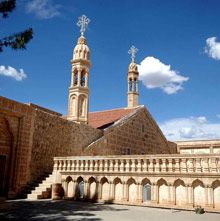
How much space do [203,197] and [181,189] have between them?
93cm

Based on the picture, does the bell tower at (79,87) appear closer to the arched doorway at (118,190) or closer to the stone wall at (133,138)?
the stone wall at (133,138)

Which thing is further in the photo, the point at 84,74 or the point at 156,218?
the point at 84,74

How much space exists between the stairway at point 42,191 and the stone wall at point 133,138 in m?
5.22

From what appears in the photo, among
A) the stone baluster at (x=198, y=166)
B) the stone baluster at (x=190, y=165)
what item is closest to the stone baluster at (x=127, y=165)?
the stone baluster at (x=190, y=165)

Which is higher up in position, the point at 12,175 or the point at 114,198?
the point at 12,175

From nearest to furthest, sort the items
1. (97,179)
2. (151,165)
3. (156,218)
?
(156,218) → (151,165) → (97,179)

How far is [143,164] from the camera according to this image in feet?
42.7

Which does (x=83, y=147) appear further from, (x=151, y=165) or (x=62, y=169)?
(x=151, y=165)

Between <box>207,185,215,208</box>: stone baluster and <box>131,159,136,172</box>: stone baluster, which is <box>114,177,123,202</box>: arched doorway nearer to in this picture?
<box>131,159,136,172</box>: stone baluster

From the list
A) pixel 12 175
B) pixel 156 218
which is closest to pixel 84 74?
pixel 12 175

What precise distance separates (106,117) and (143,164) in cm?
1436

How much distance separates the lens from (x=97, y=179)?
1416 centimetres

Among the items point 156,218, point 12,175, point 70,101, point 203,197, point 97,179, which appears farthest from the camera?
point 70,101

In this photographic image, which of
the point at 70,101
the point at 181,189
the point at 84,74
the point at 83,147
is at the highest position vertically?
the point at 84,74
